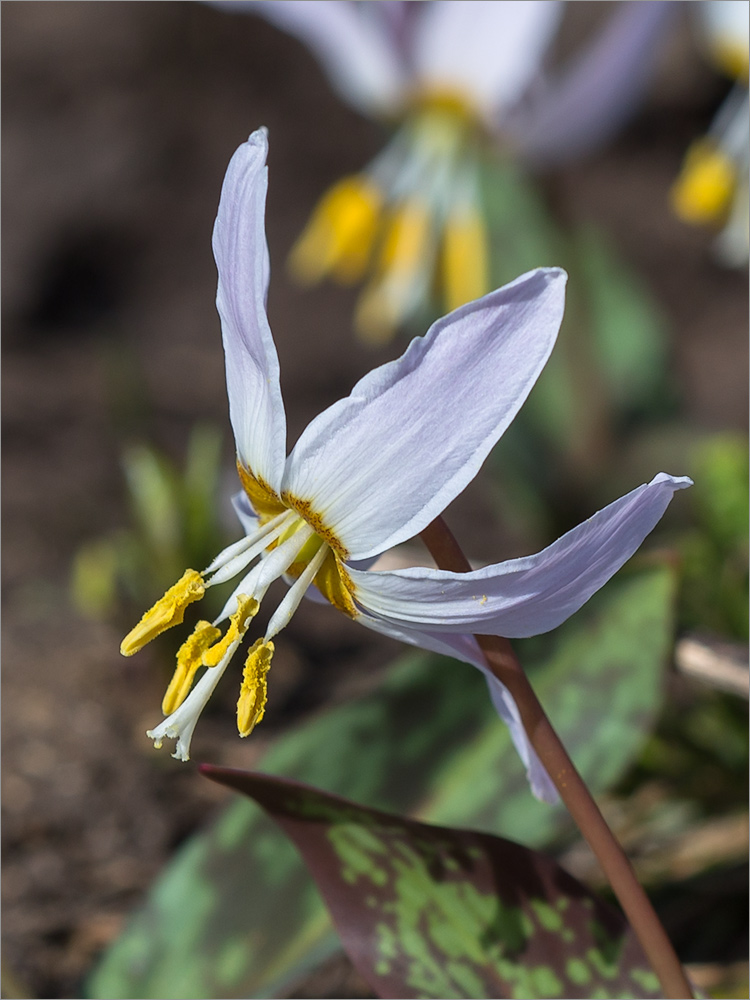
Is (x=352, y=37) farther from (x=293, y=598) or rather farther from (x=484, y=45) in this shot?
(x=293, y=598)

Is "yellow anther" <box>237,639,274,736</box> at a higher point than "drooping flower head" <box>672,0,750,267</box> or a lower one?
higher

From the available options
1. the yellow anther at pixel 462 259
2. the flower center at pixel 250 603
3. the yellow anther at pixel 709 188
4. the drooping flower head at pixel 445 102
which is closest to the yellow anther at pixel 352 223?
the drooping flower head at pixel 445 102

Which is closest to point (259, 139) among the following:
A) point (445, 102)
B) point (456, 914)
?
point (456, 914)

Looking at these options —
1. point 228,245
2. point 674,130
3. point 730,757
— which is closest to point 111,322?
point 674,130

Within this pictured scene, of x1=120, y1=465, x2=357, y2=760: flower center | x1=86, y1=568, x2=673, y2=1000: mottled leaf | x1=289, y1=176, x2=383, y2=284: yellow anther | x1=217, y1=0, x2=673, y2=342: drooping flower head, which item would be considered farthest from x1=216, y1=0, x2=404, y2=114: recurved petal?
x1=120, y1=465, x2=357, y2=760: flower center

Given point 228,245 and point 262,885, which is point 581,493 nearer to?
point 262,885

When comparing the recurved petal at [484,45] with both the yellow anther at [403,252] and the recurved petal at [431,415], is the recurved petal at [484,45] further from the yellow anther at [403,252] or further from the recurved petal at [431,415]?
the recurved petal at [431,415]

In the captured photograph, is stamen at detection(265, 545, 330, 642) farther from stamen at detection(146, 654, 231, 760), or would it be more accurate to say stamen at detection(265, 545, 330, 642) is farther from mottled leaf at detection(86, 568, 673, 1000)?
mottled leaf at detection(86, 568, 673, 1000)
